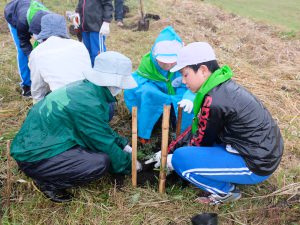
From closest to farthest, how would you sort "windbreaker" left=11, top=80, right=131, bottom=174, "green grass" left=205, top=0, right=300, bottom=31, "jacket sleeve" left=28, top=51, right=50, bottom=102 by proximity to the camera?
"windbreaker" left=11, top=80, right=131, bottom=174, "jacket sleeve" left=28, top=51, right=50, bottom=102, "green grass" left=205, top=0, right=300, bottom=31

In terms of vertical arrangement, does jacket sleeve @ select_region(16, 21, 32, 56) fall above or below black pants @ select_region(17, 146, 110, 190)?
above

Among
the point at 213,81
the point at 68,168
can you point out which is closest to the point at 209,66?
the point at 213,81

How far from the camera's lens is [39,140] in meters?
2.28

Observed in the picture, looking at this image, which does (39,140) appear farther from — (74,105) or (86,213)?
(86,213)

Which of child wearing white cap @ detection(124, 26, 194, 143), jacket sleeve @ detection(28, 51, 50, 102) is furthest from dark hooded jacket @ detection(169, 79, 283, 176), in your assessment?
jacket sleeve @ detection(28, 51, 50, 102)

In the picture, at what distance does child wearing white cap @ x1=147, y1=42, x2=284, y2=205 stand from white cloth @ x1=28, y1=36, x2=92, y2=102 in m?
1.10

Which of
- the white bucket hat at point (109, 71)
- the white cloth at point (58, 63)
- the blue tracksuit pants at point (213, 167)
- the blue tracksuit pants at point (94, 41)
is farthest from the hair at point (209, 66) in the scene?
the blue tracksuit pants at point (94, 41)

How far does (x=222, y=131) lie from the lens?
2295 millimetres

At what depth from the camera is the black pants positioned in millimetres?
2312

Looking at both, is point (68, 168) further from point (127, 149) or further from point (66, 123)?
point (127, 149)

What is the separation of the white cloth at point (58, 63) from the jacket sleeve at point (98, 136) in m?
0.76

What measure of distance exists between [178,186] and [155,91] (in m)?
1.01

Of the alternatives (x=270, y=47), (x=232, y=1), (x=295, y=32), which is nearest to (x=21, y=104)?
(x=270, y=47)

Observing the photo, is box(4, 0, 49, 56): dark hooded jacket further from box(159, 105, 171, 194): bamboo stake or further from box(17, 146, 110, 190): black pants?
box(159, 105, 171, 194): bamboo stake
